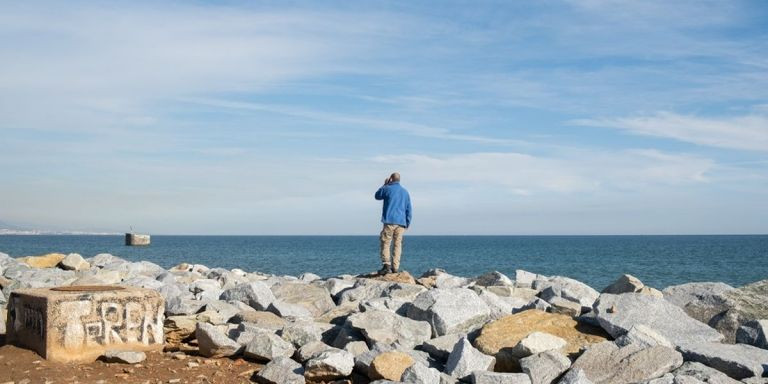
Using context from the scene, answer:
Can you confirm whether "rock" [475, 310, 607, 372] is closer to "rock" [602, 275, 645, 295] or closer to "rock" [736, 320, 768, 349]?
"rock" [736, 320, 768, 349]

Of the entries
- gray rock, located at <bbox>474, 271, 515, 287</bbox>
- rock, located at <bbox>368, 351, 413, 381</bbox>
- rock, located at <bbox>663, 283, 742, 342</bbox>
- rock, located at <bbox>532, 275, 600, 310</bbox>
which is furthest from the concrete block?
gray rock, located at <bbox>474, 271, 515, 287</bbox>

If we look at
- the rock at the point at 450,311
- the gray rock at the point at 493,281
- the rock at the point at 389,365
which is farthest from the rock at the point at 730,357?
the gray rock at the point at 493,281

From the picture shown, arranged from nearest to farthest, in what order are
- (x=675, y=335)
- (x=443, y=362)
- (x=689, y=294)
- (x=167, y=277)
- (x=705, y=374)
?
1. (x=705, y=374)
2. (x=443, y=362)
3. (x=675, y=335)
4. (x=689, y=294)
5. (x=167, y=277)

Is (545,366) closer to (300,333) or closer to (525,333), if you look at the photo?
(525,333)

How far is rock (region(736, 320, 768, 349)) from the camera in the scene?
7570mm

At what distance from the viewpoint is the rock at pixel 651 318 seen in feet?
24.6

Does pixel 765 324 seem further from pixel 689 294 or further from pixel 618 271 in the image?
pixel 618 271

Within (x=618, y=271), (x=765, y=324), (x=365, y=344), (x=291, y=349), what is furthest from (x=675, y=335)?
(x=618, y=271)

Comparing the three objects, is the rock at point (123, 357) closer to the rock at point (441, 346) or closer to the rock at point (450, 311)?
the rock at point (441, 346)

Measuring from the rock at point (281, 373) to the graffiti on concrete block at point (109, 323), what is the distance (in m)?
1.42

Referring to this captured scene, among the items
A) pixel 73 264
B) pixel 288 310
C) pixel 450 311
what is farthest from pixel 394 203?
pixel 73 264

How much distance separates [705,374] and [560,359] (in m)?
1.14

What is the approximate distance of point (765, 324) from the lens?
25.3 ft

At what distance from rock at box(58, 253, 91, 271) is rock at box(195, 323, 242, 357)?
1010cm
